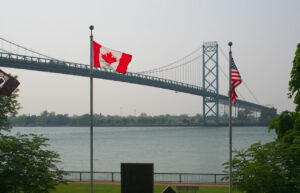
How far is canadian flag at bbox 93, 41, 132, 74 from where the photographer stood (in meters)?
12.3

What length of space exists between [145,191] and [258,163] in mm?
3944

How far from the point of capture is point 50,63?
209ft

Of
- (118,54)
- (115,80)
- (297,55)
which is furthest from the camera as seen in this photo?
(115,80)

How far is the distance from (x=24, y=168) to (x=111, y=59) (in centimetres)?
488

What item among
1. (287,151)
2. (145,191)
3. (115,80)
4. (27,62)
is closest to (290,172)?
(287,151)

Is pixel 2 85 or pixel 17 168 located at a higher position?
pixel 2 85

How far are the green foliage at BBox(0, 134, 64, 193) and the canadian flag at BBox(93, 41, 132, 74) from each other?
13.9 ft

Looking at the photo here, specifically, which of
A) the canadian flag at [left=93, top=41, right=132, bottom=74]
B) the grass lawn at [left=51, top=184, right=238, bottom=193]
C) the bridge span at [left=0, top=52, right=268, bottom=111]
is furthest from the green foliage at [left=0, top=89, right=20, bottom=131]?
the bridge span at [left=0, top=52, right=268, bottom=111]

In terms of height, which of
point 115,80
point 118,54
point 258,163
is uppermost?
point 115,80

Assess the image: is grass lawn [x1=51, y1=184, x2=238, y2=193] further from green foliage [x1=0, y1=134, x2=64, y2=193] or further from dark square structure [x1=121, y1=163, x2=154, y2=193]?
dark square structure [x1=121, y1=163, x2=154, y2=193]

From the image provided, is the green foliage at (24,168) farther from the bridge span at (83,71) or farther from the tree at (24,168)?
the bridge span at (83,71)

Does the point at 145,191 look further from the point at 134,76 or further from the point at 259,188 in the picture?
the point at 134,76

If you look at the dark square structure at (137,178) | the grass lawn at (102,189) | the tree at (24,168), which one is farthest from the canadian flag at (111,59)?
the grass lawn at (102,189)

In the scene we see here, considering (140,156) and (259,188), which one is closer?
(259,188)
